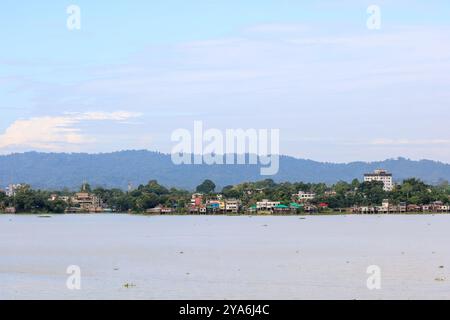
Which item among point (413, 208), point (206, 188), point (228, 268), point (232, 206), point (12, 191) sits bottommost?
point (228, 268)

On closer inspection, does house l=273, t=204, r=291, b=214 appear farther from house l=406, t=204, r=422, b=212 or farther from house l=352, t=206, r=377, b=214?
house l=406, t=204, r=422, b=212

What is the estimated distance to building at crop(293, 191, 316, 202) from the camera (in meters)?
129

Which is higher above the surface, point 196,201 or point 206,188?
point 206,188

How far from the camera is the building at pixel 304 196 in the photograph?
12925 cm

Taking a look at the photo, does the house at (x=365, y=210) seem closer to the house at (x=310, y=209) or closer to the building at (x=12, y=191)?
the house at (x=310, y=209)

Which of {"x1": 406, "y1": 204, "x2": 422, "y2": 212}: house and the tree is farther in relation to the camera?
the tree

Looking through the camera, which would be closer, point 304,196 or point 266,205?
point 266,205

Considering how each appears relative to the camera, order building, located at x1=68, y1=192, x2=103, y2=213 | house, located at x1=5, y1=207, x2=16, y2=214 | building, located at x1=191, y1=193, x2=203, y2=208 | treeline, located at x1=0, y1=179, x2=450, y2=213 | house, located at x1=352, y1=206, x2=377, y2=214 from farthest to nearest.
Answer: building, located at x1=68, y1=192, x2=103, y2=213
house, located at x1=5, y1=207, x2=16, y2=214
building, located at x1=191, y1=193, x2=203, y2=208
treeline, located at x1=0, y1=179, x2=450, y2=213
house, located at x1=352, y1=206, x2=377, y2=214

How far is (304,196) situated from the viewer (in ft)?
429

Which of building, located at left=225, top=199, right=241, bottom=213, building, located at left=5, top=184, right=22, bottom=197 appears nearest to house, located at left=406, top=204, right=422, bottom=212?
building, located at left=225, top=199, right=241, bottom=213

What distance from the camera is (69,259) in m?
44.0

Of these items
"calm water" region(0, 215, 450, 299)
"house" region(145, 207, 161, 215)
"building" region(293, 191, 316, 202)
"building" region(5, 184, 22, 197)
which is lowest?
"calm water" region(0, 215, 450, 299)

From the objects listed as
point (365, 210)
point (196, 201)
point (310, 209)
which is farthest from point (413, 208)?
point (196, 201)

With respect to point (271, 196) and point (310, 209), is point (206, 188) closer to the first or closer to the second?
point (271, 196)
